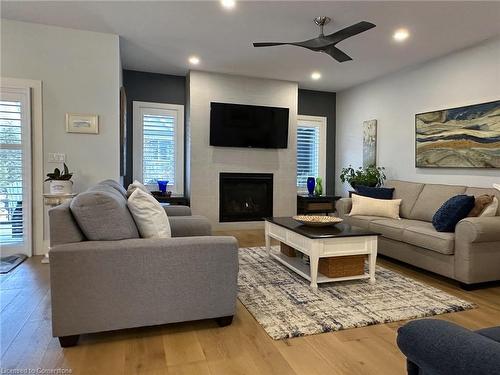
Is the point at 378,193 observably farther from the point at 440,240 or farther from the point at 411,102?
the point at 411,102

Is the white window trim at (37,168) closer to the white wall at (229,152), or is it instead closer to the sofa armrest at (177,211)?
the sofa armrest at (177,211)

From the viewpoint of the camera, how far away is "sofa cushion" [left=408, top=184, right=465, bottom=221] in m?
3.98

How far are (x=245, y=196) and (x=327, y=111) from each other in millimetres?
2691

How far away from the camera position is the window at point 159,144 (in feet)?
19.0

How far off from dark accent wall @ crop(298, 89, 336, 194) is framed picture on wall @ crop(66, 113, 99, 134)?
4.07m

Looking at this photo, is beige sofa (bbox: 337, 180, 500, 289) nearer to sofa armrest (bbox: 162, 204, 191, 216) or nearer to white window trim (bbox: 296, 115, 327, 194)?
sofa armrest (bbox: 162, 204, 191, 216)

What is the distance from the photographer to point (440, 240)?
3.14 metres

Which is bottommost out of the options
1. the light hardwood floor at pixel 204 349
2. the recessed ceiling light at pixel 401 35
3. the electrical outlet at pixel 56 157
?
the light hardwood floor at pixel 204 349

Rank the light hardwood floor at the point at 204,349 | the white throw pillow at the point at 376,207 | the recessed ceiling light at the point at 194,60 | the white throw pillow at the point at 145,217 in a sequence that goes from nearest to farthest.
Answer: the light hardwood floor at the point at 204,349 → the white throw pillow at the point at 145,217 → the white throw pillow at the point at 376,207 → the recessed ceiling light at the point at 194,60

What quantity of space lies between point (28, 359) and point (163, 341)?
72cm

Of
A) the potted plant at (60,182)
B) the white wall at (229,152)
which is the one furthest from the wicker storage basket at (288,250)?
the potted plant at (60,182)

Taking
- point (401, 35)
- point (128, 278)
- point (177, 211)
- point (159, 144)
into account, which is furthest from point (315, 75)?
point (128, 278)

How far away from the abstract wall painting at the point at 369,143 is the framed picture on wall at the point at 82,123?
4.53m

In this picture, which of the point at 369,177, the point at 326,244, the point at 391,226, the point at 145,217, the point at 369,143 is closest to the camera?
the point at 145,217
